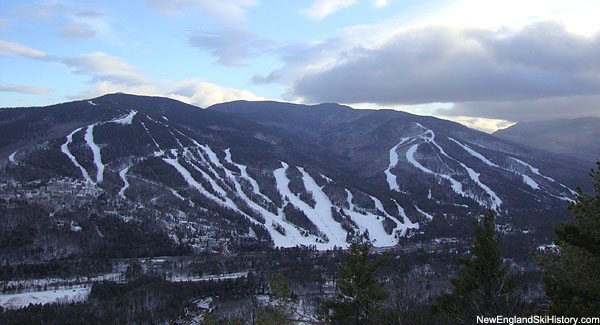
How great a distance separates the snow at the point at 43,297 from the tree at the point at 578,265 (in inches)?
4382

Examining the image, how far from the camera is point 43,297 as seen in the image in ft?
333

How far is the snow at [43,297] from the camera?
3848 inches

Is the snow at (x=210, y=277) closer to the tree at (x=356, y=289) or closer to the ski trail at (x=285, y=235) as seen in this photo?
the ski trail at (x=285, y=235)

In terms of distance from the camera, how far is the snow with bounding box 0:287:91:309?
3848 inches

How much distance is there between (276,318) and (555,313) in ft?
52.3

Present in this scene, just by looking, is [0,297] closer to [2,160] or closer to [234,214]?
[234,214]

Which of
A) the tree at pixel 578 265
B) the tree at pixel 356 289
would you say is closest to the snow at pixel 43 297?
the tree at pixel 356 289

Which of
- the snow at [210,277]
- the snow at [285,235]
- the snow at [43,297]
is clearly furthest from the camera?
the snow at [285,235]

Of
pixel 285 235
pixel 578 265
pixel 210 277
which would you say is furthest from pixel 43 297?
pixel 578 265

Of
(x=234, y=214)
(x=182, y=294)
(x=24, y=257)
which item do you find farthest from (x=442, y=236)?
(x=24, y=257)

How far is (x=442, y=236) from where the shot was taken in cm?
18250

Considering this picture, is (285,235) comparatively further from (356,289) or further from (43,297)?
(356,289)

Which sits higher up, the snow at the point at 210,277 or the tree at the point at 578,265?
the tree at the point at 578,265

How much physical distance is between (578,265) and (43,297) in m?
122
